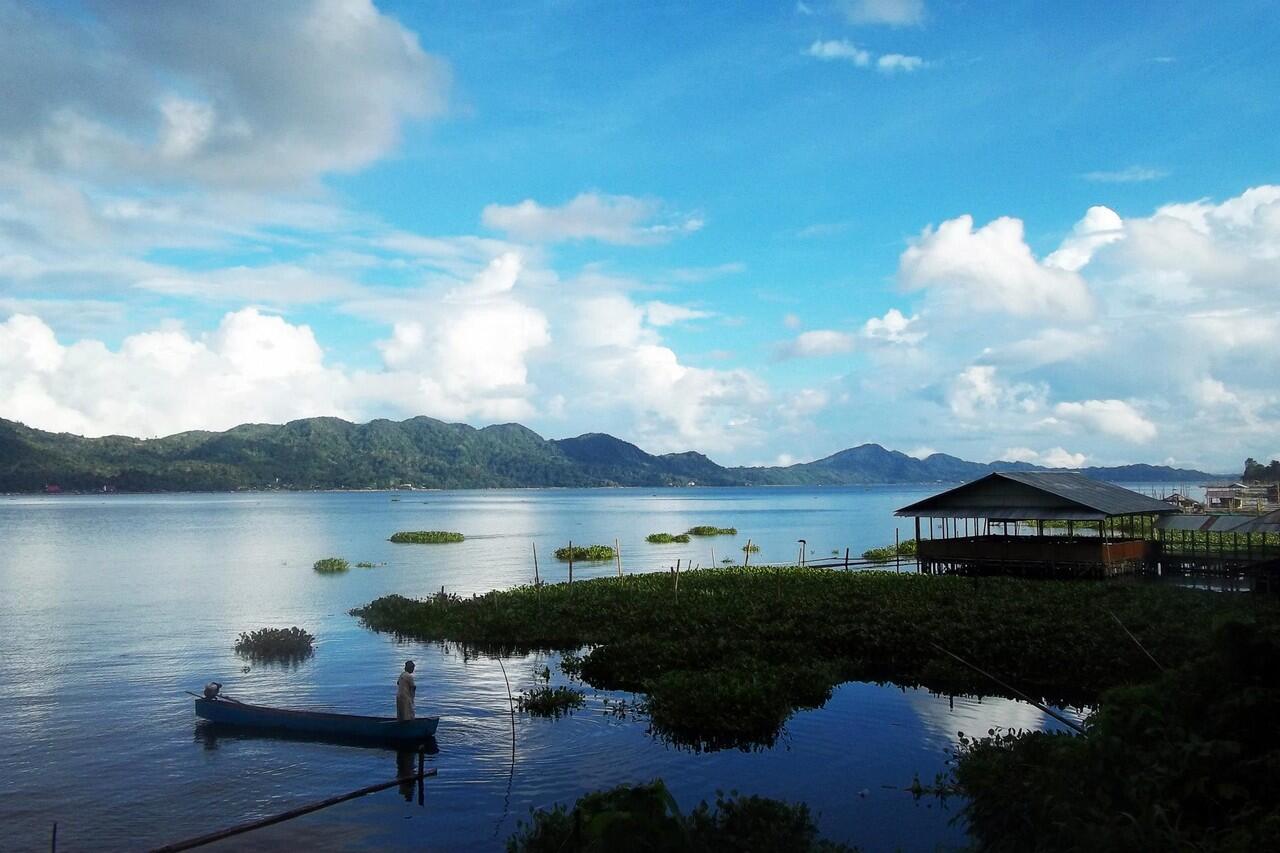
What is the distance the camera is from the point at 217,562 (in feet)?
224

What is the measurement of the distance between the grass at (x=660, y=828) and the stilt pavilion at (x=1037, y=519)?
2776cm

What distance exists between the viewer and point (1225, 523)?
1415 inches

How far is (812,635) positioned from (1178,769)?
715 inches

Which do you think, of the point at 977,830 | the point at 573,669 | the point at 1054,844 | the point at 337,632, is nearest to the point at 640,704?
the point at 573,669

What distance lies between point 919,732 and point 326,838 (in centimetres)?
1297

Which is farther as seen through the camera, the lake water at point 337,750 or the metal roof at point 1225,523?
the metal roof at point 1225,523

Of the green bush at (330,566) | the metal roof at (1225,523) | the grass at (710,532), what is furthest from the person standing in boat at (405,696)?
the grass at (710,532)

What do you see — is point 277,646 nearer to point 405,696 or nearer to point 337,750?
point 337,750

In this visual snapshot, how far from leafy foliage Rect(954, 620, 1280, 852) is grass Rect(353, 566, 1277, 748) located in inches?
259

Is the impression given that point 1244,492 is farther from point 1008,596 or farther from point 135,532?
point 135,532

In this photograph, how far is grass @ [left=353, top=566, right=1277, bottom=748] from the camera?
2119cm

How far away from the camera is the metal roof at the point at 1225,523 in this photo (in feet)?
97.7

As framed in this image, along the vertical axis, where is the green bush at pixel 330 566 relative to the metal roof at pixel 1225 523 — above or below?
below

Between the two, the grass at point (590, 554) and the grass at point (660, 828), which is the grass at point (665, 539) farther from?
the grass at point (660, 828)
